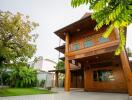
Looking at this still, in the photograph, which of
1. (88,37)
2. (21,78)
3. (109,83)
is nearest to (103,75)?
(109,83)

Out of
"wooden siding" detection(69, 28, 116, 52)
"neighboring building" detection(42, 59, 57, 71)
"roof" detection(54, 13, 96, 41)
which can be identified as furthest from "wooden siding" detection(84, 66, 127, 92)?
"neighboring building" detection(42, 59, 57, 71)

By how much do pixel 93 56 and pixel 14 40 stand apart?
7269mm

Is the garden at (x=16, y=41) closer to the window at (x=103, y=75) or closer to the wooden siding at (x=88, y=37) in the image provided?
the wooden siding at (x=88, y=37)

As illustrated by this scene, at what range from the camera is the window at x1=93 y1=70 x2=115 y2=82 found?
49.2 feet

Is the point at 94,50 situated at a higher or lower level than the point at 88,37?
lower

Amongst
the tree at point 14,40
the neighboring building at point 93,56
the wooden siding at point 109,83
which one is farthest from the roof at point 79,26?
the wooden siding at point 109,83

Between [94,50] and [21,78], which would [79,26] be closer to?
[94,50]

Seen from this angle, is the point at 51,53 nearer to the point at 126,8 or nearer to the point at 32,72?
the point at 32,72

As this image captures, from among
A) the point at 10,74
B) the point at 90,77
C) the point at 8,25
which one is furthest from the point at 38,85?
the point at 8,25

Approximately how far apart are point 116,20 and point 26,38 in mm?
13048

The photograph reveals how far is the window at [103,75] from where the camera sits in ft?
49.2

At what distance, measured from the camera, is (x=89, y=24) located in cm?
1430

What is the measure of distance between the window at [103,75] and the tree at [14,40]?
7.27 metres

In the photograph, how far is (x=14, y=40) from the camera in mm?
12969
